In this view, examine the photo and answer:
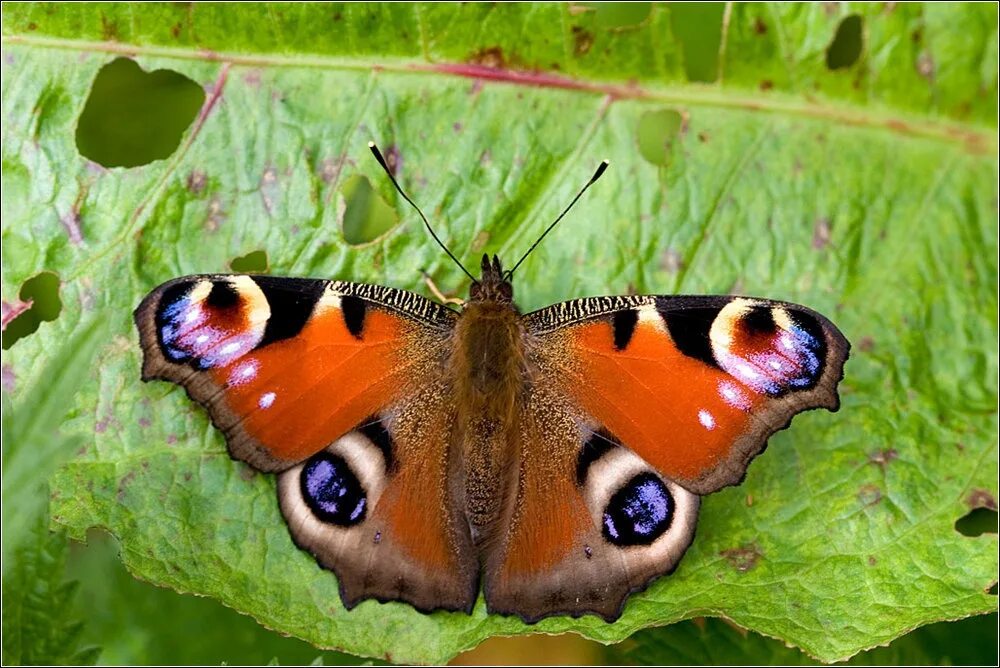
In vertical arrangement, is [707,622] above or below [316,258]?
below

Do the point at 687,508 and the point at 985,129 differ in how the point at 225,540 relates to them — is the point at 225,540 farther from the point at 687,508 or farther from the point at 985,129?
the point at 985,129

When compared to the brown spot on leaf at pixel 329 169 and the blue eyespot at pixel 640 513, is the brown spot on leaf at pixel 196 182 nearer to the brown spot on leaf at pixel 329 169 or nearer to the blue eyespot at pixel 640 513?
the brown spot on leaf at pixel 329 169

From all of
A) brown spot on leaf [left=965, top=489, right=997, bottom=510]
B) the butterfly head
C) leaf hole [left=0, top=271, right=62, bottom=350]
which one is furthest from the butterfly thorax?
brown spot on leaf [left=965, top=489, right=997, bottom=510]

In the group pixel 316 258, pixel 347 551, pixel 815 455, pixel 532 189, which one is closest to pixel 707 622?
pixel 815 455

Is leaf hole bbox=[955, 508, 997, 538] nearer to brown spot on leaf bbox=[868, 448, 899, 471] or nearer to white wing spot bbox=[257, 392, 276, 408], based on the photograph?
brown spot on leaf bbox=[868, 448, 899, 471]

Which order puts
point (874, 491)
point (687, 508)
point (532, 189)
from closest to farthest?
1. point (687, 508)
2. point (874, 491)
3. point (532, 189)

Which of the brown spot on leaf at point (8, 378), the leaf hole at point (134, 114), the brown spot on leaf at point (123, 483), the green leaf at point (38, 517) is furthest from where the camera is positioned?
the leaf hole at point (134, 114)

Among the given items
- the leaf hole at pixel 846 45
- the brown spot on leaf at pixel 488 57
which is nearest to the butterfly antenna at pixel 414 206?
the brown spot on leaf at pixel 488 57
